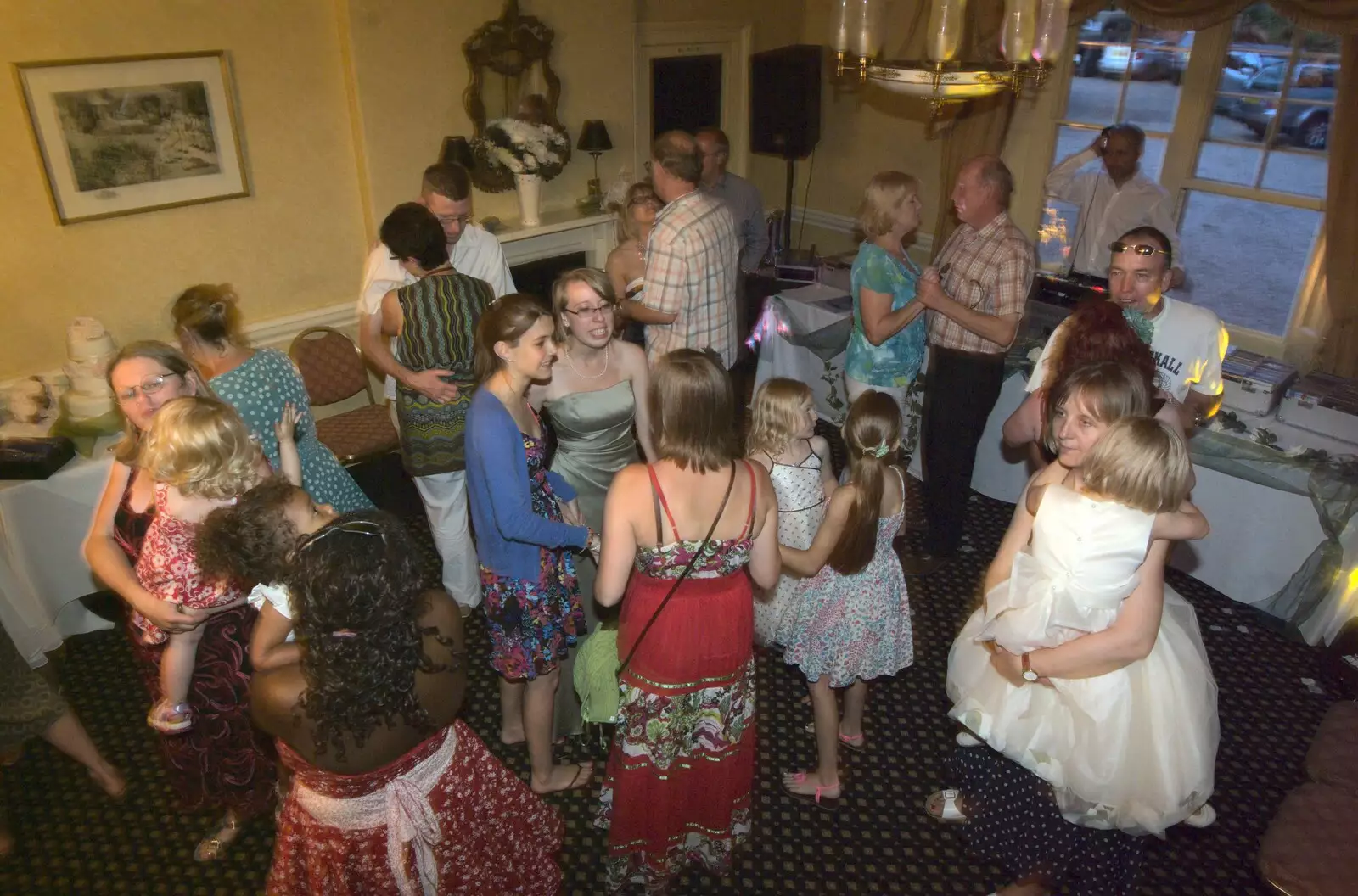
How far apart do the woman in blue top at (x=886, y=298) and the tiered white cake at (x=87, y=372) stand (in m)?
2.91

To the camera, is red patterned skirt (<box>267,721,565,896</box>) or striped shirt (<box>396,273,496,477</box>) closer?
red patterned skirt (<box>267,721,565,896</box>)

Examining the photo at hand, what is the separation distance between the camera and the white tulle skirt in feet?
6.97

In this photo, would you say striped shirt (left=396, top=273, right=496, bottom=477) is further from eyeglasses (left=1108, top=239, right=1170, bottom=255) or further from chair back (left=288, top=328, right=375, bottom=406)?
eyeglasses (left=1108, top=239, right=1170, bottom=255)

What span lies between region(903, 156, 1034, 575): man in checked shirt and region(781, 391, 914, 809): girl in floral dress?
42.0 inches

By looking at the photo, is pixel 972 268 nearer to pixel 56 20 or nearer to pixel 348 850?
pixel 348 850

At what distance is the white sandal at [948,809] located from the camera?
2.73 metres

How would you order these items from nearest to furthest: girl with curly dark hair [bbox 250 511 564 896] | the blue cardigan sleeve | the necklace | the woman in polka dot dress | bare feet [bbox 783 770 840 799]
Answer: girl with curly dark hair [bbox 250 511 564 896] < the blue cardigan sleeve < the woman in polka dot dress < the necklace < bare feet [bbox 783 770 840 799]

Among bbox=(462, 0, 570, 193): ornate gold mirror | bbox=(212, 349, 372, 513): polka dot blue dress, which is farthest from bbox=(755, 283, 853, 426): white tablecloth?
bbox=(212, 349, 372, 513): polka dot blue dress

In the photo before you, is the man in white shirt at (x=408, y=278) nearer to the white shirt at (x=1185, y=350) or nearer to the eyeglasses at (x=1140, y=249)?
the white shirt at (x=1185, y=350)

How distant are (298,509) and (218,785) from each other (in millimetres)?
1105

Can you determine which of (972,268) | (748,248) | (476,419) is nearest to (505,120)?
(748,248)

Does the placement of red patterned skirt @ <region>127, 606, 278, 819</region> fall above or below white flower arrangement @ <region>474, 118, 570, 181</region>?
below

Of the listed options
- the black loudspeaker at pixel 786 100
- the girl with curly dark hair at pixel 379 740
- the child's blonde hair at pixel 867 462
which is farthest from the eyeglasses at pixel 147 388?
the black loudspeaker at pixel 786 100

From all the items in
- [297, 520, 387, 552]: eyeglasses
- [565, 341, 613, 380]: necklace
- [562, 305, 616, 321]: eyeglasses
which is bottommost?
[565, 341, 613, 380]: necklace
